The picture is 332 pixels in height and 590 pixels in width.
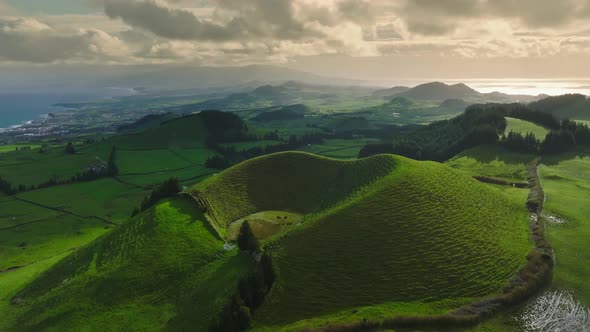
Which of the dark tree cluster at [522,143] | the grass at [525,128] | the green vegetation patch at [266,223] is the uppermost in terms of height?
the grass at [525,128]

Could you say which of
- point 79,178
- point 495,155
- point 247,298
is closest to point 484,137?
point 495,155

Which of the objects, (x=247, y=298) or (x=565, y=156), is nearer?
(x=247, y=298)

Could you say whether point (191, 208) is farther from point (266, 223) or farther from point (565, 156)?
point (565, 156)

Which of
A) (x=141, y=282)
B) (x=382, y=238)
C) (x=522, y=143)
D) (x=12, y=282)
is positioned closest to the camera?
(x=382, y=238)

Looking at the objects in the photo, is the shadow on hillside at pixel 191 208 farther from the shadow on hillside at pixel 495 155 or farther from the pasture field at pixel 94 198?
the shadow on hillside at pixel 495 155

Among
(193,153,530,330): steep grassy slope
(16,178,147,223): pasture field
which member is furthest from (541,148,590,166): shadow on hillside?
(16,178,147,223): pasture field

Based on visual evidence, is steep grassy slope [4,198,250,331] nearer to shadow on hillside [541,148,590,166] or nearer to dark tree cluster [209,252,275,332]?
dark tree cluster [209,252,275,332]

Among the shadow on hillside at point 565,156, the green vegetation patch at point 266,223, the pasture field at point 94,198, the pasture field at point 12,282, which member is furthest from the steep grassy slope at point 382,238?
the shadow on hillside at point 565,156
